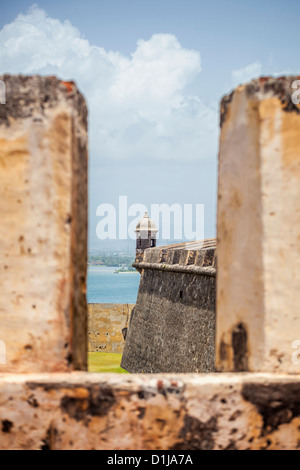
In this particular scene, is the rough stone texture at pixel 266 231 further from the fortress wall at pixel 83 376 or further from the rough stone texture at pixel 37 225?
the rough stone texture at pixel 37 225

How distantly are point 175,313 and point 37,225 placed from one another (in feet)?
28.7

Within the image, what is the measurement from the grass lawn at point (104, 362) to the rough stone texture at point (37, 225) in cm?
1183

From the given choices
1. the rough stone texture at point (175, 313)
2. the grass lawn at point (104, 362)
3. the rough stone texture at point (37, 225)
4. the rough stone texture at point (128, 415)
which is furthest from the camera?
the grass lawn at point (104, 362)

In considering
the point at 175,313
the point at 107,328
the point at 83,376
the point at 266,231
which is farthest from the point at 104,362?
the point at 266,231

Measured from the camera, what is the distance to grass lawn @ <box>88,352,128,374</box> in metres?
14.1

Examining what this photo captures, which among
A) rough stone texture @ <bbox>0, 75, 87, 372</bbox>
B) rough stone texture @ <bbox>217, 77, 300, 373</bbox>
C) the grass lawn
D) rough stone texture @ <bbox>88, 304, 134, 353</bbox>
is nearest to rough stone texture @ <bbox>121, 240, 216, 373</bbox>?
the grass lawn

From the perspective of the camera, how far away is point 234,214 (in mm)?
1972

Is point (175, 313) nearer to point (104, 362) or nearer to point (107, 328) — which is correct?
point (104, 362)

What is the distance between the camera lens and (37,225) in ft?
6.02

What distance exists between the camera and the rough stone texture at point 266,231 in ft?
6.04

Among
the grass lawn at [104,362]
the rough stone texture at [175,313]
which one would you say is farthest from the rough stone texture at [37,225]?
the grass lawn at [104,362]

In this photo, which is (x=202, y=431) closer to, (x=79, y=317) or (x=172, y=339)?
(x=79, y=317)
